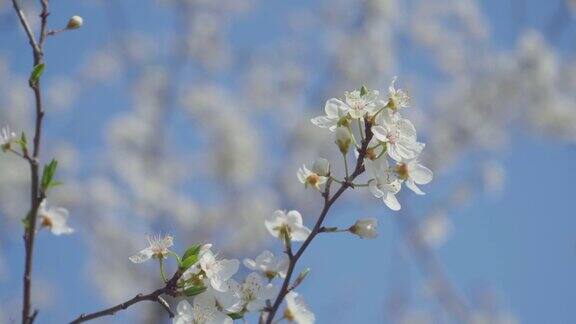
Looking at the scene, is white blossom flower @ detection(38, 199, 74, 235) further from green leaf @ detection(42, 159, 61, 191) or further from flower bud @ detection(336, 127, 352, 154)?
flower bud @ detection(336, 127, 352, 154)

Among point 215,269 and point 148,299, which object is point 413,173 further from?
point 148,299

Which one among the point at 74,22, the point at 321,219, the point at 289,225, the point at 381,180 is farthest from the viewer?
the point at 74,22

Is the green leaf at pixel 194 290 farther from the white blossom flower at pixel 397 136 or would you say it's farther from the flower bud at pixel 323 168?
the white blossom flower at pixel 397 136

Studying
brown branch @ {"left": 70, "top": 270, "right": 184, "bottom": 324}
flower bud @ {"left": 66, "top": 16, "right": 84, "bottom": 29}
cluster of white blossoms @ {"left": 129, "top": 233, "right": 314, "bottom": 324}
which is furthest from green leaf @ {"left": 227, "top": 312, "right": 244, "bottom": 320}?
flower bud @ {"left": 66, "top": 16, "right": 84, "bottom": 29}

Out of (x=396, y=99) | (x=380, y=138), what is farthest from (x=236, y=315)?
(x=396, y=99)

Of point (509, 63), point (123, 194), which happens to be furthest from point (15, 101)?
point (509, 63)
